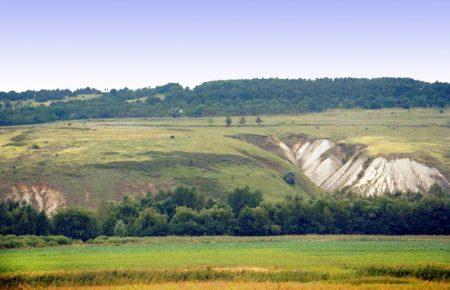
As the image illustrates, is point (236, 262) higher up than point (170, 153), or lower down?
lower down

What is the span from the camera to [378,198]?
94.6 meters

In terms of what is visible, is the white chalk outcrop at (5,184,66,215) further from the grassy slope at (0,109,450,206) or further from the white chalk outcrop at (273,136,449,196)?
the white chalk outcrop at (273,136,449,196)

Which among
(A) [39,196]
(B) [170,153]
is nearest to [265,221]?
(A) [39,196]

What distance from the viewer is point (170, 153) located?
138500 millimetres

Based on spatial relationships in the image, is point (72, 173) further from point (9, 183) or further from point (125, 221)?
point (125, 221)

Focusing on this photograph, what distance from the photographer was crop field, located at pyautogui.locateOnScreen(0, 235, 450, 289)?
182 ft

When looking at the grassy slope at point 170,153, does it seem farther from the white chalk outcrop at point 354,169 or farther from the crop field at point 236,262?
the crop field at point 236,262

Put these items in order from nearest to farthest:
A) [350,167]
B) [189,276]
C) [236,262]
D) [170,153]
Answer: [189,276] < [236,262] < [170,153] < [350,167]

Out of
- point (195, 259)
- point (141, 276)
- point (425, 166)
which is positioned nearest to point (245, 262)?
point (195, 259)

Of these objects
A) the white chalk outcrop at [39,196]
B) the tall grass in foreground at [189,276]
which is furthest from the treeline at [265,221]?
the tall grass in foreground at [189,276]

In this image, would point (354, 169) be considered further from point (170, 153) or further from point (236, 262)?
point (236, 262)

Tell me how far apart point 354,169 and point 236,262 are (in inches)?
3081

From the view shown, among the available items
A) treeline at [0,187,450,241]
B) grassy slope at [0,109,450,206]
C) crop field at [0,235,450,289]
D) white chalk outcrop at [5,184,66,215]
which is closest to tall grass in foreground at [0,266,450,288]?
crop field at [0,235,450,289]

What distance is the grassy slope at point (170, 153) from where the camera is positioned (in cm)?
12031
